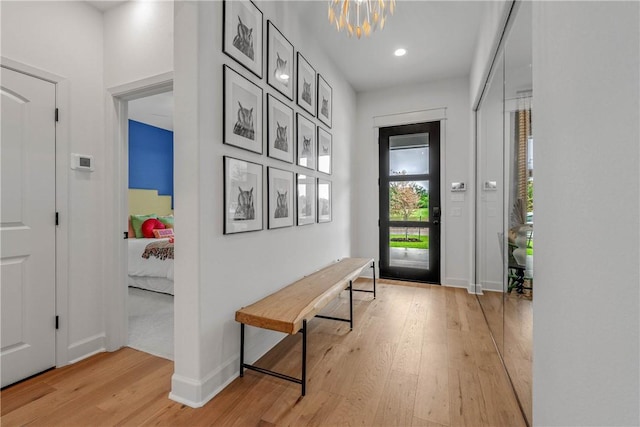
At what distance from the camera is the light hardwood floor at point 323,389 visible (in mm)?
1494

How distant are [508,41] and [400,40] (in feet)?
4.89

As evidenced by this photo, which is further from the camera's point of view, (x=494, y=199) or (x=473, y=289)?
(x=473, y=289)

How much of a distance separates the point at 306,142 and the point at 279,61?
751mm

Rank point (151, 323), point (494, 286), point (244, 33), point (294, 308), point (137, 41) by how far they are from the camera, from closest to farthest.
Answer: point (294, 308) < point (244, 33) < point (137, 41) < point (494, 286) < point (151, 323)

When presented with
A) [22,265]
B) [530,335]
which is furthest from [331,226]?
[22,265]

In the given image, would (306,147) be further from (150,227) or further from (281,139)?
(150,227)

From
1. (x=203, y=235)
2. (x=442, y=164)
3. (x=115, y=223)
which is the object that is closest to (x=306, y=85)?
(x=203, y=235)

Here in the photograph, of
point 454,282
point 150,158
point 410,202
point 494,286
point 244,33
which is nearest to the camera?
point 244,33

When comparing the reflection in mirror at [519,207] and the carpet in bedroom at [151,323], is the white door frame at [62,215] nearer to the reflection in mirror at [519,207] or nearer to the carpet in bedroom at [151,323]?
the carpet in bedroom at [151,323]

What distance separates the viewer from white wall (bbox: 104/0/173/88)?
6.90 ft

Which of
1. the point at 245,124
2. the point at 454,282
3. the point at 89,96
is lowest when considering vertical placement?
the point at 454,282

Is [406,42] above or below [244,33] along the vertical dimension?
above

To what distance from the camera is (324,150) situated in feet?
10.7

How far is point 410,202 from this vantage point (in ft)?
13.8
